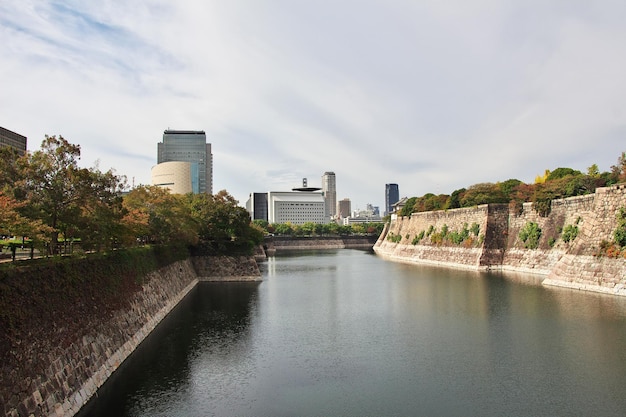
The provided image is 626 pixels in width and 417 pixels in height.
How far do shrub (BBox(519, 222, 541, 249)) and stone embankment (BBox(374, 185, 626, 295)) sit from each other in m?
0.35

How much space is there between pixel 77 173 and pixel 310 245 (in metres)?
107

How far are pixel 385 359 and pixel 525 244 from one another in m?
35.6

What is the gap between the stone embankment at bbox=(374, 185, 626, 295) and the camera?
110 ft

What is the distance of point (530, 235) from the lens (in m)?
48.0

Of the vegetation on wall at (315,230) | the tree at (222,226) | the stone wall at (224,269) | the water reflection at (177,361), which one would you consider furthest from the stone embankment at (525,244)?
the vegetation on wall at (315,230)

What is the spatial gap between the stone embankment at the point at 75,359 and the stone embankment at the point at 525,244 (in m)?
31.1

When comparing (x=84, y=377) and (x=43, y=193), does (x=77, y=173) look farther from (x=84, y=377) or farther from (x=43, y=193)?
(x=84, y=377)

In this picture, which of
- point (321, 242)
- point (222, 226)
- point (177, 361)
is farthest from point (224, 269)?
point (321, 242)

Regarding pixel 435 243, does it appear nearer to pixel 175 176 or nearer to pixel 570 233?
pixel 570 233

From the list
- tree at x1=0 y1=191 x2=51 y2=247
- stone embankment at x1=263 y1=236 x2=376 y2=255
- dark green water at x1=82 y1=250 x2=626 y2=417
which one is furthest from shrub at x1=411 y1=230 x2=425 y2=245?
tree at x1=0 y1=191 x2=51 y2=247

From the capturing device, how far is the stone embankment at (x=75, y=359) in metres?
11.5

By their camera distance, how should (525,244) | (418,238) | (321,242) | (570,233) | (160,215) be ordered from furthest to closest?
(321,242), (418,238), (525,244), (570,233), (160,215)

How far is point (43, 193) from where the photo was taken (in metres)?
18.5

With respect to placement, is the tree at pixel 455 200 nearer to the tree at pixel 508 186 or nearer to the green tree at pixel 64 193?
the tree at pixel 508 186
